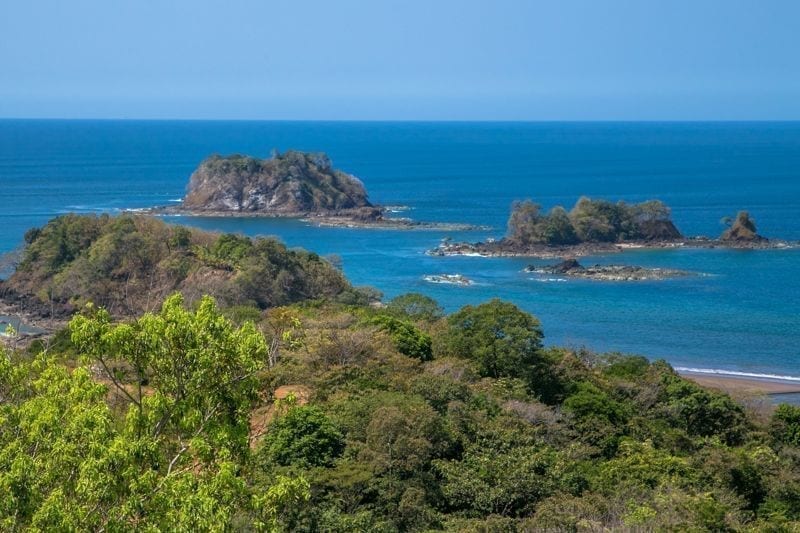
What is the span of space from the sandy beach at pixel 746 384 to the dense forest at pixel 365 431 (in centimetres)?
606

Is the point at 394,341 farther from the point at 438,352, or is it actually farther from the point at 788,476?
the point at 788,476

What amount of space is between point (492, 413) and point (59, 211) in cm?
6946

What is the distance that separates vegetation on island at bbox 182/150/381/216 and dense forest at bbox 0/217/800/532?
158 ft

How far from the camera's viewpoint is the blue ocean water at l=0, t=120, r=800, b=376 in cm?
4631

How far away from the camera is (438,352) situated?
94.0 feet

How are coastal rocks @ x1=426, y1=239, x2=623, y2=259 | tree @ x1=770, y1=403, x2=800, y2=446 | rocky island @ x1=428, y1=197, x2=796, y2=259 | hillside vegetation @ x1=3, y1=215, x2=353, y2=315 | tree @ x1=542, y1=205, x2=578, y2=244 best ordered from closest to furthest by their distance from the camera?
1. tree @ x1=770, y1=403, x2=800, y2=446
2. hillside vegetation @ x1=3, y1=215, x2=353, y2=315
3. coastal rocks @ x1=426, y1=239, x2=623, y2=259
4. rocky island @ x1=428, y1=197, x2=796, y2=259
5. tree @ x1=542, y1=205, x2=578, y2=244

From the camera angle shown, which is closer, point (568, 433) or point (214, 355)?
point (214, 355)

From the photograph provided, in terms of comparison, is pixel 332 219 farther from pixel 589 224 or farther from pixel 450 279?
pixel 450 279

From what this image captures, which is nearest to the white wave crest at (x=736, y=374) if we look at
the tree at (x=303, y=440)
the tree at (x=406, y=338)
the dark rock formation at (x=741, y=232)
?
the tree at (x=406, y=338)

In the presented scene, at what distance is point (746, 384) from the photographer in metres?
37.2

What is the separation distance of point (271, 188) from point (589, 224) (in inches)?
1306

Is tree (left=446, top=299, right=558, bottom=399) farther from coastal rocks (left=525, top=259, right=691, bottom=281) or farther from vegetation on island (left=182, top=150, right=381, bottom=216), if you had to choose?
vegetation on island (left=182, top=150, right=381, bottom=216)

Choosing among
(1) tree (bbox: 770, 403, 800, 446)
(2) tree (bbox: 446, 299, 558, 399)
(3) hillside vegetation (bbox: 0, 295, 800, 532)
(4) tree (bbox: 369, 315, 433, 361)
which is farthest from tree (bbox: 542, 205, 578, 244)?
(1) tree (bbox: 770, 403, 800, 446)

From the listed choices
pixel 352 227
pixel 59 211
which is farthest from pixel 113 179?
pixel 352 227
